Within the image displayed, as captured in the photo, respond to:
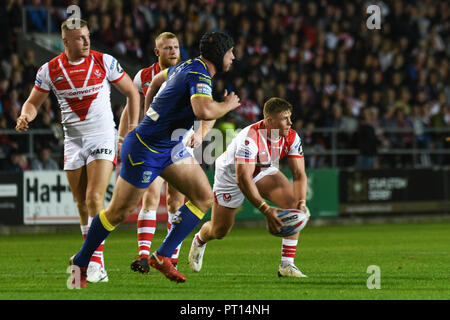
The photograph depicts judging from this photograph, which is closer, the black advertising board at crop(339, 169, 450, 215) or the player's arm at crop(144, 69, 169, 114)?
the player's arm at crop(144, 69, 169, 114)

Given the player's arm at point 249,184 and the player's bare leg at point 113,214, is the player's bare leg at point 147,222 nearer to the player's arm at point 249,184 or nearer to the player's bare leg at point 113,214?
the player's arm at point 249,184

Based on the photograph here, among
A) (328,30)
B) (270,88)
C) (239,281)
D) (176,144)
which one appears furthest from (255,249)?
(328,30)

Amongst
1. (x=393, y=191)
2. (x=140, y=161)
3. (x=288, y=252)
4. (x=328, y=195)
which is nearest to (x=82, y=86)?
(x=140, y=161)

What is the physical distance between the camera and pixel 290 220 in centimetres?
945

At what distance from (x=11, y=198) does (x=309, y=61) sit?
31.6ft

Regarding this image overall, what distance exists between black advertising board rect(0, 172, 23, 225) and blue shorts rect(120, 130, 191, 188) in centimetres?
1084

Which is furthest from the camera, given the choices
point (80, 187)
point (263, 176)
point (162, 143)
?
point (263, 176)

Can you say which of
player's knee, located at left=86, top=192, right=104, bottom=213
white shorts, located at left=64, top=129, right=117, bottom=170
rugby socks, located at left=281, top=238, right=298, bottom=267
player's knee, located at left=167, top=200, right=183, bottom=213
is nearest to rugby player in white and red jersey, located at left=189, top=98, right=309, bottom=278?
rugby socks, located at left=281, top=238, right=298, bottom=267

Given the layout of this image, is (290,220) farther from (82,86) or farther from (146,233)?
(82,86)

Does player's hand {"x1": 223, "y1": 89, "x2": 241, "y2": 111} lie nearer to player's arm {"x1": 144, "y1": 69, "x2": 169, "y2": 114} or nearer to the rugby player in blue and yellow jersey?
the rugby player in blue and yellow jersey

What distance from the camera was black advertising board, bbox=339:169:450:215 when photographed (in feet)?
73.4

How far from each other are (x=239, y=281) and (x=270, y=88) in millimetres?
14665

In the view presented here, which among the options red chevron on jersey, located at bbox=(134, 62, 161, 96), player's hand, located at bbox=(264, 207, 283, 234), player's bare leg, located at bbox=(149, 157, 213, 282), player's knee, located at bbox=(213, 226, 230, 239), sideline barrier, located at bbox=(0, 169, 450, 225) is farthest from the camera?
sideline barrier, located at bbox=(0, 169, 450, 225)

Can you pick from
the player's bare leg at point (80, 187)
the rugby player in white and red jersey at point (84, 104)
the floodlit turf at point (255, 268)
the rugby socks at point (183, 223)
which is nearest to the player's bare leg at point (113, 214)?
the floodlit turf at point (255, 268)
